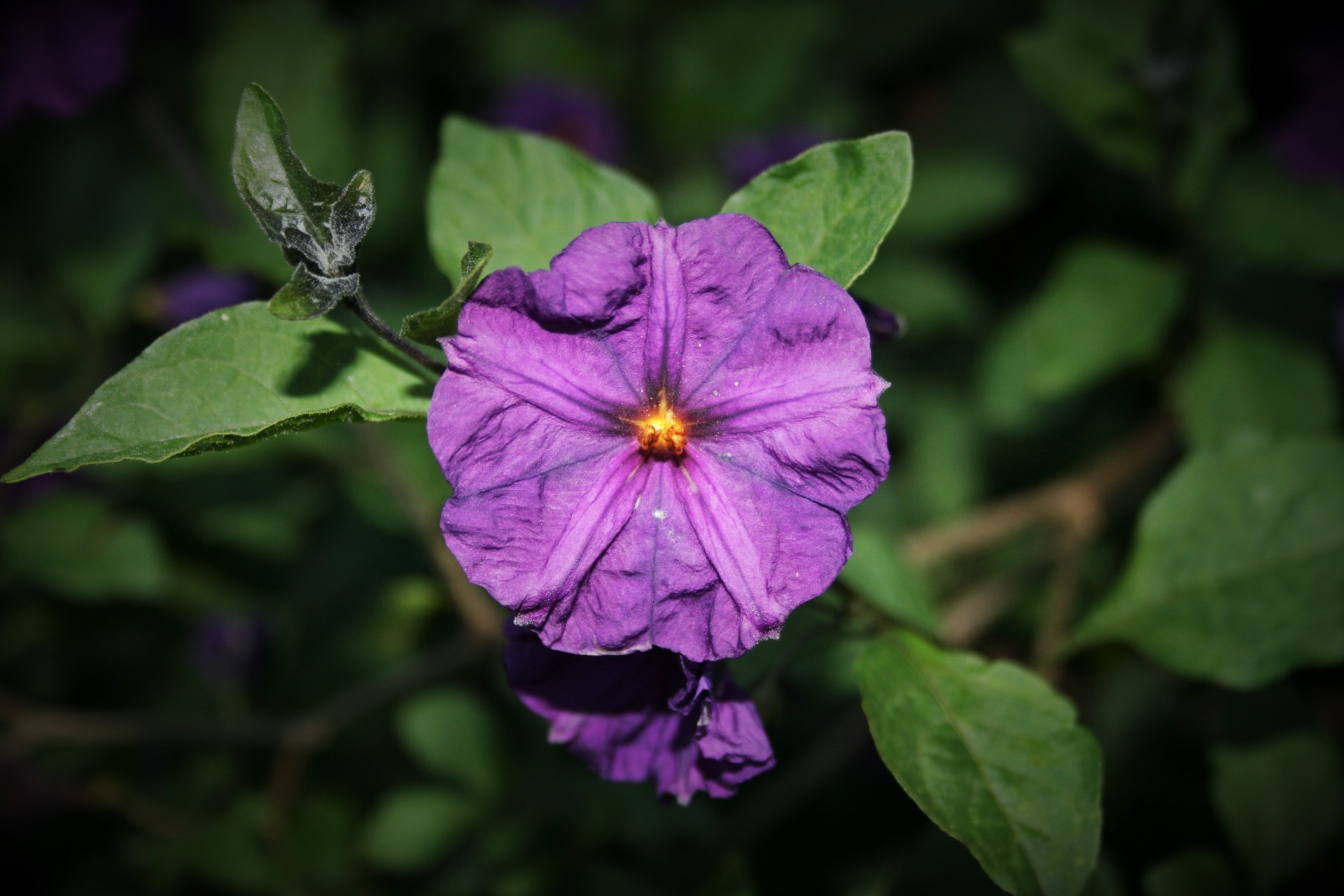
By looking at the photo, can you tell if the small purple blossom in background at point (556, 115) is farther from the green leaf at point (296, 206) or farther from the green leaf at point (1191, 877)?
the green leaf at point (1191, 877)

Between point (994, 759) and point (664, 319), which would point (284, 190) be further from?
point (994, 759)

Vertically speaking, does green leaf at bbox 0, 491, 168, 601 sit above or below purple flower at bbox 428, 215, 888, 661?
below

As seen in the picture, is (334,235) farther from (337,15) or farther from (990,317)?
(337,15)

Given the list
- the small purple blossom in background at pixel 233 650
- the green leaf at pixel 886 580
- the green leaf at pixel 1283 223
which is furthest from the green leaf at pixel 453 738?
the green leaf at pixel 1283 223

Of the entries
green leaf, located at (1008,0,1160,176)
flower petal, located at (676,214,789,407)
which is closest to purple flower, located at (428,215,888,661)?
flower petal, located at (676,214,789,407)

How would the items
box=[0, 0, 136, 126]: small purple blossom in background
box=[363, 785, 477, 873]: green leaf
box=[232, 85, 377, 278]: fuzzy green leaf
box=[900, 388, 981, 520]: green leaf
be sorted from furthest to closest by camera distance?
box=[900, 388, 981, 520]: green leaf
box=[0, 0, 136, 126]: small purple blossom in background
box=[363, 785, 477, 873]: green leaf
box=[232, 85, 377, 278]: fuzzy green leaf

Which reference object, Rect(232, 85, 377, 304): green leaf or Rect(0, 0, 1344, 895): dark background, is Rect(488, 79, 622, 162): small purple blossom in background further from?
Rect(232, 85, 377, 304): green leaf
